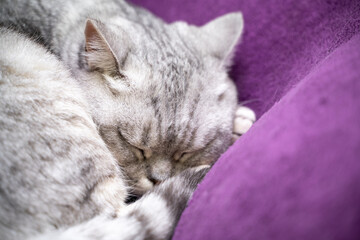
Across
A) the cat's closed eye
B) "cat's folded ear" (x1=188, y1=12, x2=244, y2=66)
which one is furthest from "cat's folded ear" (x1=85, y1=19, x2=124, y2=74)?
"cat's folded ear" (x1=188, y1=12, x2=244, y2=66)

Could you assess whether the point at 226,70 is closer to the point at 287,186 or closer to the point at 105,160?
the point at 105,160

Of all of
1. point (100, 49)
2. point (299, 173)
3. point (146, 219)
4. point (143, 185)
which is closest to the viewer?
point (299, 173)

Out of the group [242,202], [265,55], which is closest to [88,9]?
[265,55]

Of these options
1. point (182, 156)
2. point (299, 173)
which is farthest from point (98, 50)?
point (299, 173)

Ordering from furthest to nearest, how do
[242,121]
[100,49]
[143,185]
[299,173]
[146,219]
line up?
[242,121]
[143,185]
[100,49]
[146,219]
[299,173]

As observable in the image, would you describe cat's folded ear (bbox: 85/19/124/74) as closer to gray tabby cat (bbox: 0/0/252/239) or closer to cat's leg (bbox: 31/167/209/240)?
gray tabby cat (bbox: 0/0/252/239)

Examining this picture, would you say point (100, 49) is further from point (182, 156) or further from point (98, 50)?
point (182, 156)

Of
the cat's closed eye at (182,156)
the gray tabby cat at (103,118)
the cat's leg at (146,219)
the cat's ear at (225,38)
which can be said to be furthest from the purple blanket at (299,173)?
the cat's ear at (225,38)

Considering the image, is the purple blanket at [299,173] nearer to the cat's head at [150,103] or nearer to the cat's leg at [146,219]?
the cat's leg at [146,219]
